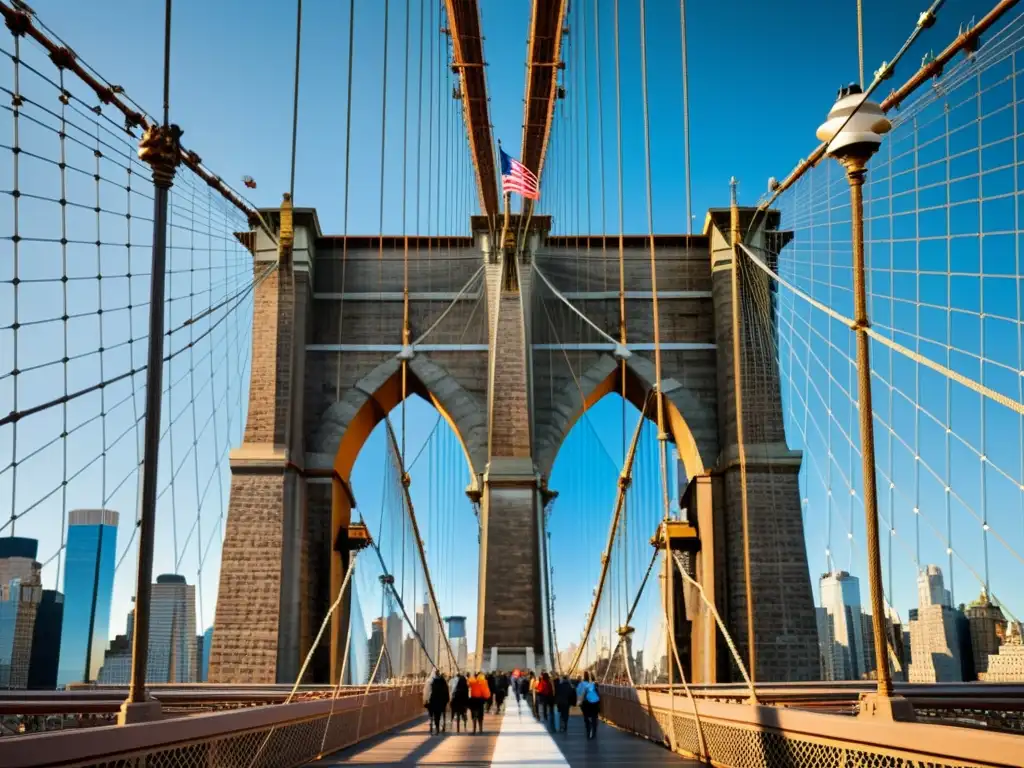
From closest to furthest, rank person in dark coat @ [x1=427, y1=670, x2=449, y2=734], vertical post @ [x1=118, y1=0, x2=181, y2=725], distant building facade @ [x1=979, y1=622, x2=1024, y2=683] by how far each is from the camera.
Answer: vertical post @ [x1=118, y1=0, x2=181, y2=725] → distant building facade @ [x1=979, y1=622, x2=1024, y2=683] → person in dark coat @ [x1=427, y1=670, x2=449, y2=734]

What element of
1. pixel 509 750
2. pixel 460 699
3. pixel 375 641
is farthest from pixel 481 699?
pixel 375 641

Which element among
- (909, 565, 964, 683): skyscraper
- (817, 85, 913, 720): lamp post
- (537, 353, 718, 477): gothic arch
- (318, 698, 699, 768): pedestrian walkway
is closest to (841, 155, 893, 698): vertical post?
(817, 85, 913, 720): lamp post

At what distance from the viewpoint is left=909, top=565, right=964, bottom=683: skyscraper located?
12.6 m

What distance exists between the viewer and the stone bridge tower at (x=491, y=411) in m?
23.2

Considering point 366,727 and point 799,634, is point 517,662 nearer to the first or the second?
point 799,634

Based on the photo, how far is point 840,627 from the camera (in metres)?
22.5

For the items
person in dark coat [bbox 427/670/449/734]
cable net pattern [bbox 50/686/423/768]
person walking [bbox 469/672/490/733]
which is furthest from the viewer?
person walking [bbox 469/672/490/733]

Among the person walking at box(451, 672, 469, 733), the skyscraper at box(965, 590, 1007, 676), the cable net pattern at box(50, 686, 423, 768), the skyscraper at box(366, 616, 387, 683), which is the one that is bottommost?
the cable net pattern at box(50, 686, 423, 768)

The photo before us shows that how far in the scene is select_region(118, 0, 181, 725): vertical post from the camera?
5.21 metres

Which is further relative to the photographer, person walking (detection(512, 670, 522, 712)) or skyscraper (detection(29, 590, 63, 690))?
person walking (detection(512, 670, 522, 712))

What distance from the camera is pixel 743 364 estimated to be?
80.3ft

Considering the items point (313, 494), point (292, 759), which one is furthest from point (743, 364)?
point (292, 759)

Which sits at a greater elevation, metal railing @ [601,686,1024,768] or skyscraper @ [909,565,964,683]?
skyscraper @ [909,565,964,683]

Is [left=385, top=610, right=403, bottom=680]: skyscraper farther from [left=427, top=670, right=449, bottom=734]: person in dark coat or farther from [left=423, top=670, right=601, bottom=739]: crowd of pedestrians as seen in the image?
[left=427, top=670, right=449, bottom=734]: person in dark coat
